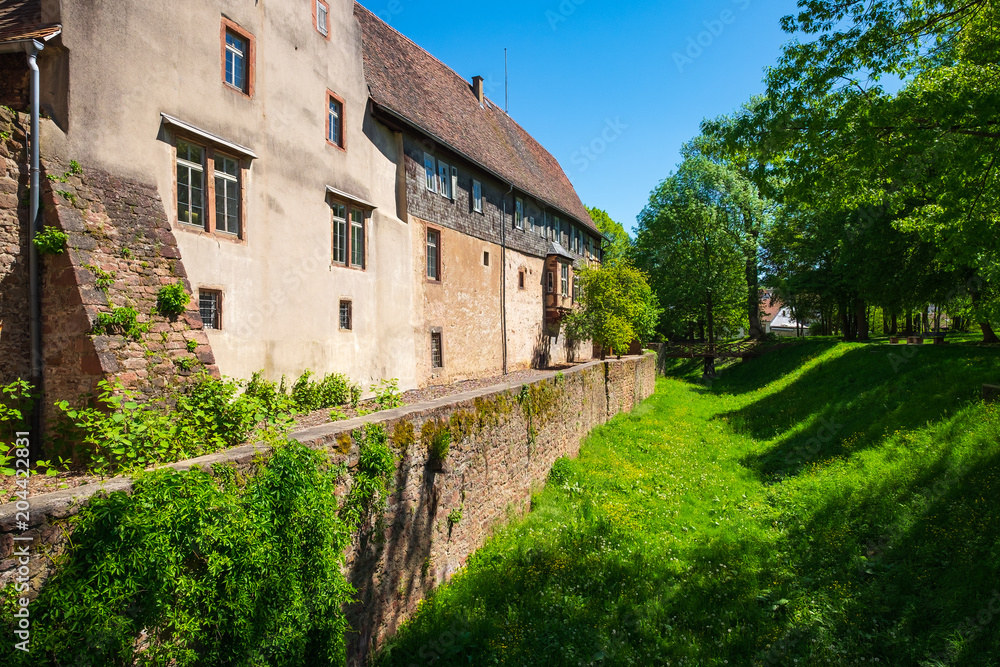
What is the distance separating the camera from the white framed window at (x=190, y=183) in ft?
31.6

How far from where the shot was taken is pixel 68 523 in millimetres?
3635

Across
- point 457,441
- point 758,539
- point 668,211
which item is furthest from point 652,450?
point 668,211

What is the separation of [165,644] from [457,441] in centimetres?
475

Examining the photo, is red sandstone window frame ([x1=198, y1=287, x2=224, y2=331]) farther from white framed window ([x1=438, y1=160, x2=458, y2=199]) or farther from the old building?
white framed window ([x1=438, y1=160, x2=458, y2=199])

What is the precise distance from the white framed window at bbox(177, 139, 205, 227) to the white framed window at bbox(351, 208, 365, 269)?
4321 mm

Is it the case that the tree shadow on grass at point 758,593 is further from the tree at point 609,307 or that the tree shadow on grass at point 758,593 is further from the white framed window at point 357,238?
the tree at point 609,307

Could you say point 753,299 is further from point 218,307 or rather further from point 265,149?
point 218,307

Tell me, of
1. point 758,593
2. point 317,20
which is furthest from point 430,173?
point 758,593

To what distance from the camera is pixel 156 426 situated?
669 centimetres

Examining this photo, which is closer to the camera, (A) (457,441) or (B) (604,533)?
(A) (457,441)

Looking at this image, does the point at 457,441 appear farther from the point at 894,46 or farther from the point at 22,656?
the point at 894,46

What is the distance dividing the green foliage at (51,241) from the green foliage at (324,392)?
200 inches

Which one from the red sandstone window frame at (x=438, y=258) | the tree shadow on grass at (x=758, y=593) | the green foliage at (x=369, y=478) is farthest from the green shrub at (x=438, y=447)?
the red sandstone window frame at (x=438, y=258)

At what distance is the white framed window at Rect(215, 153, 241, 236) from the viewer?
1032 centimetres
